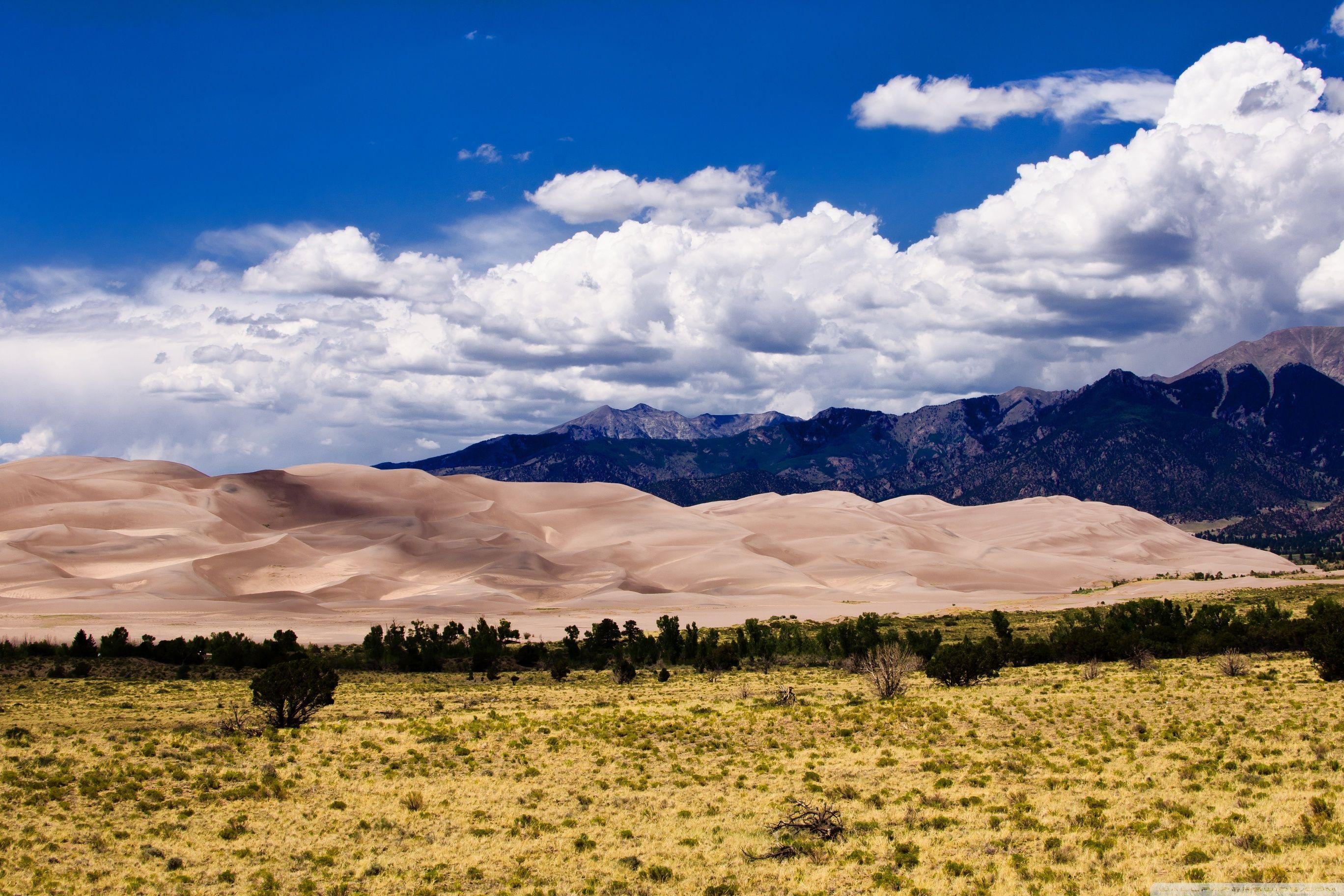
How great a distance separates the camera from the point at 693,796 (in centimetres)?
2530

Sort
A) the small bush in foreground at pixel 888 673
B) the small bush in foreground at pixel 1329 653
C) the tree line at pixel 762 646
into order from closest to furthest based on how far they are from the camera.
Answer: the small bush in foreground at pixel 1329 653 < the small bush in foreground at pixel 888 673 < the tree line at pixel 762 646

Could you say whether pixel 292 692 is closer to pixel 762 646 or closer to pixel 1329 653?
pixel 1329 653

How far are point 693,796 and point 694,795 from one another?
0.04 metres

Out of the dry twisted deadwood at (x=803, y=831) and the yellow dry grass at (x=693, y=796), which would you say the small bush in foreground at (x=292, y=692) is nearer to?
the yellow dry grass at (x=693, y=796)

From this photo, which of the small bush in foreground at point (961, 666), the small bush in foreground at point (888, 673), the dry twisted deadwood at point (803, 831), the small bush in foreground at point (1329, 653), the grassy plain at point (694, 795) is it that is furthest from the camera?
the small bush in foreground at point (961, 666)

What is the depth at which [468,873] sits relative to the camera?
774 inches

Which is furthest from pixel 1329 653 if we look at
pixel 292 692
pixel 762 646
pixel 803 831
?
pixel 762 646

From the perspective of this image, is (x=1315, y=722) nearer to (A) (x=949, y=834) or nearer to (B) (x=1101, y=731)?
(B) (x=1101, y=731)

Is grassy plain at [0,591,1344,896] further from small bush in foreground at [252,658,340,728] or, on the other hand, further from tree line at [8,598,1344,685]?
tree line at [8,598,1344,685]

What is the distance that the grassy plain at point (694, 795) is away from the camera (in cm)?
1864

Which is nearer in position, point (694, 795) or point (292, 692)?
point (694, 795)

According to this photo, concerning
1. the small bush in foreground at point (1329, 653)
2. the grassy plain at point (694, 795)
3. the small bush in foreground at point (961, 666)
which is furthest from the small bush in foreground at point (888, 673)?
the small bush in foreground at point (1329, 653)

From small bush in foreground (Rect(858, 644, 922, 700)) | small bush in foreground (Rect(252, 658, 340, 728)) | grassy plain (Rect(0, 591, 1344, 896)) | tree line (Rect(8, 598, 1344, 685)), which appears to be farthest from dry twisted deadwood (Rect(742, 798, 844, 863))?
tree line (Rect(8, 598, 1344, 685))

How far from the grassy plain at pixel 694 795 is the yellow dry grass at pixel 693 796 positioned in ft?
0.32
